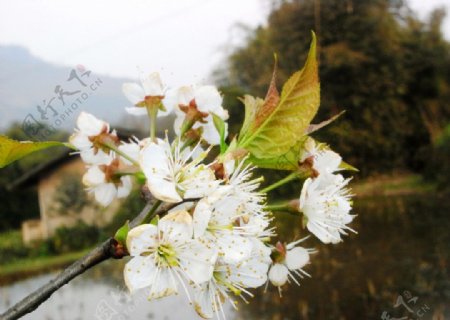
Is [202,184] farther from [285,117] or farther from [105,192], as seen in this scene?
[105,192]

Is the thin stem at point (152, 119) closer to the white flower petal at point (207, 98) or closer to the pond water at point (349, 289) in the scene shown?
the white flower petal at point (207, 98)

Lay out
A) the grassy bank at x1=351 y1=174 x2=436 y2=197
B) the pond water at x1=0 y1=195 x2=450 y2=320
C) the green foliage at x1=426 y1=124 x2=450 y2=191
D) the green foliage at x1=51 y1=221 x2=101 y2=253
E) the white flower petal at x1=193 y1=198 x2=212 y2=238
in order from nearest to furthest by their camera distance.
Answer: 1. the white flower petal at x1=193 y1=198 x2=212 y2=238
2. the pond water at x1=0 y1=195 x2=450 y2=320
3. the green foliage at x1=426 y1=124 x2=450 y2=191
4. the green foliage at x1=51 y1=221 x2=101 y2=253
5. the grassy bank at x1=351 y1=174 x2=436 y2=197

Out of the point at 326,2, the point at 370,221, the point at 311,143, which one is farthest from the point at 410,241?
the point at 326,2

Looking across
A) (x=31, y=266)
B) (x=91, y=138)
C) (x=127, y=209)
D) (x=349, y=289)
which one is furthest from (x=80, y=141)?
(x=31, y=266)

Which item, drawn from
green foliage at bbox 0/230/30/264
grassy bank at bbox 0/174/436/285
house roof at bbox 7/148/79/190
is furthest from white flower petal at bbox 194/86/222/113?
green foliage at bbox 0/230/30/264

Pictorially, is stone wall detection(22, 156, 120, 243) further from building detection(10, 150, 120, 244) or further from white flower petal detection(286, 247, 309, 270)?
white flower petal detection(286, 247, 309, 270)

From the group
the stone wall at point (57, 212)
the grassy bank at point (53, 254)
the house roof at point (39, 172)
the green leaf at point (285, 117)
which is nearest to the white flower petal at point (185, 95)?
the green leaf at point (285, 117)

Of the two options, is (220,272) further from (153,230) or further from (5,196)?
(5,196)
